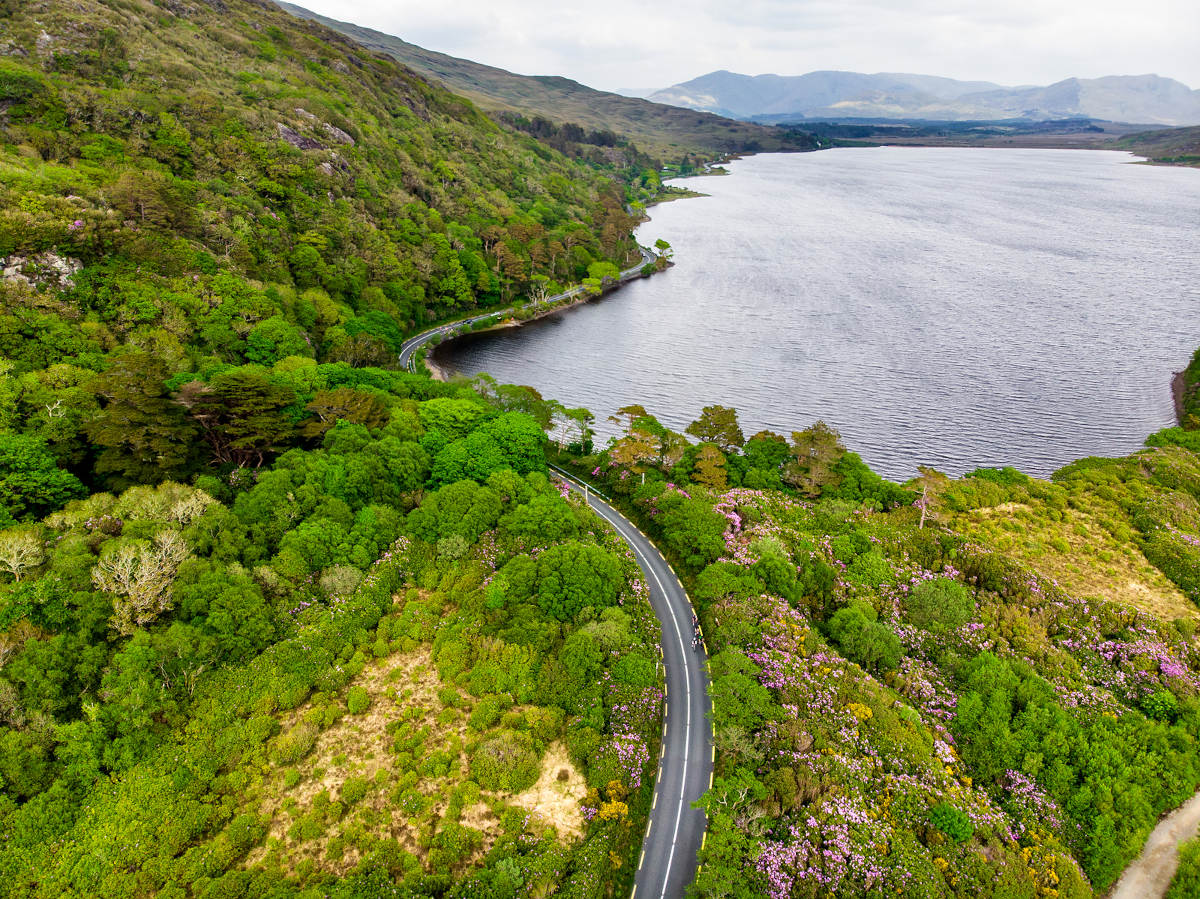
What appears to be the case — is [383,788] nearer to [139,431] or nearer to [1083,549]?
[139,431]

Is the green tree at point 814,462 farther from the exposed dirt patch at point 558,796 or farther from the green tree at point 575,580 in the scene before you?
the exposed dirt patch at point 558,796

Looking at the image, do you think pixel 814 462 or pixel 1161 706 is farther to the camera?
pixel 814 462

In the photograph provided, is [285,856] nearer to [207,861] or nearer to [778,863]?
[207,861]

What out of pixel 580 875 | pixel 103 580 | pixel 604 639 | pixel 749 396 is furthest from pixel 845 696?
pixel 749 396

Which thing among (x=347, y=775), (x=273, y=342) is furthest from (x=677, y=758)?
(x=273, y=342)

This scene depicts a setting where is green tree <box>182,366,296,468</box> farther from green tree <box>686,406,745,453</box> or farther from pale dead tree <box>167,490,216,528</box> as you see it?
green tree <box>686,406,745,453</box>

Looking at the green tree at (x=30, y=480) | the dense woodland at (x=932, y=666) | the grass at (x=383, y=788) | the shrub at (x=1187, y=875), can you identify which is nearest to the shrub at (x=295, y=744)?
the grass at (x=383, y=788)

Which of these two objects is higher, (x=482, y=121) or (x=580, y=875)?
(x=482, y=121)
